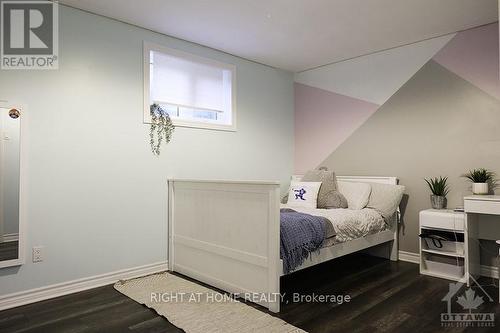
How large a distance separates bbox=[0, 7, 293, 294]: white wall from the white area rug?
1.22 ft

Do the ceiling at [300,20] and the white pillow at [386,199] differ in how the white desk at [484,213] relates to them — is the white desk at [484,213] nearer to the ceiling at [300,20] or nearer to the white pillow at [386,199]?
the white pillow at [386,199]

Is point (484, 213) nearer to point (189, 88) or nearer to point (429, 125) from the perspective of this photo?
point (429, 125)

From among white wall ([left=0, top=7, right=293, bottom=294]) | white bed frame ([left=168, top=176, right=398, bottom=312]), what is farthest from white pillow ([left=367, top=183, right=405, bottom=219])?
white wall ([left=0, top=7, right=293, bottom=294])

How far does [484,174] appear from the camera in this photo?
119 inches

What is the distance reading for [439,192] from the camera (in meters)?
3.29

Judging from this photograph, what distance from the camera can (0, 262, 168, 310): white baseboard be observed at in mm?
2445

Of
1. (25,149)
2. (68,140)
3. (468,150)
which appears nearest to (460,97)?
(468,150)

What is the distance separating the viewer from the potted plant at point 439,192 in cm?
327

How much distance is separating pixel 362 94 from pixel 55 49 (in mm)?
3170

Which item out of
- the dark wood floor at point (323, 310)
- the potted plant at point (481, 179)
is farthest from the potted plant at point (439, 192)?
the dark wood floor at point (323, 310)

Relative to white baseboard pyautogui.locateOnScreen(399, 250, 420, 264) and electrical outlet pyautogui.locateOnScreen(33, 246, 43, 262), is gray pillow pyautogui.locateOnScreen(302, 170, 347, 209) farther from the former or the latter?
electrical outlet pyautogui.locateOnScreen(33, 246, 43, 262)

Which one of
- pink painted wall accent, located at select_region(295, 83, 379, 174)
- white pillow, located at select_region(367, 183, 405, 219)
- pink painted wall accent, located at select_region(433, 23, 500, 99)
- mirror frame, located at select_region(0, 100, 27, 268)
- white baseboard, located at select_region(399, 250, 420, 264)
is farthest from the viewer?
pink painted wall accent, located at select_region(295, 83, 379, 174)

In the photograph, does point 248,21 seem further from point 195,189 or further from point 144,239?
point 144,239

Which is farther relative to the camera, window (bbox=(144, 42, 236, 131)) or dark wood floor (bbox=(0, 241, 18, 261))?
window (bbox=(144, 42, 236, 131))
